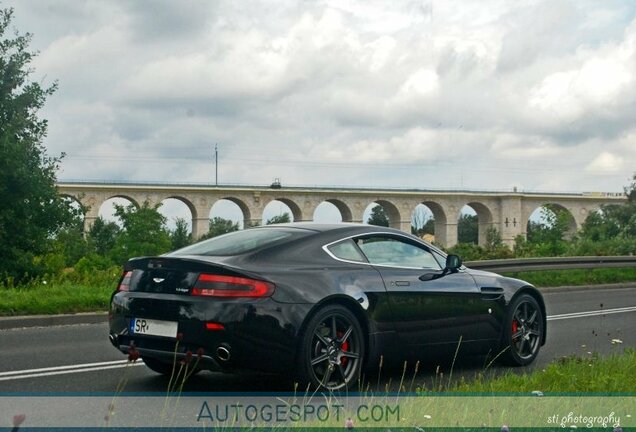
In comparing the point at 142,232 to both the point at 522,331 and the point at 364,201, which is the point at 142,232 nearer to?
the point at 364,201

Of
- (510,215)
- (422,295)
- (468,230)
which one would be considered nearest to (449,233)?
(510,215)

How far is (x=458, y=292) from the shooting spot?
6.59 metres

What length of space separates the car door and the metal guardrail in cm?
848

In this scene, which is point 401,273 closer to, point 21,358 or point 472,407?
point 472,407

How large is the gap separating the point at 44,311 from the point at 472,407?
7015 mm

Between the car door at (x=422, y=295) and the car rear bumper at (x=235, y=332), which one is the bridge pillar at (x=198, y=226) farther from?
the car rear bumper at (x=235, y=332)

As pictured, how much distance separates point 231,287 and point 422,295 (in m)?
1.63

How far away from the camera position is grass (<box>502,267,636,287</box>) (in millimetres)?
17969

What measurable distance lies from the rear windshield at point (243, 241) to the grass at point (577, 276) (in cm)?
1203

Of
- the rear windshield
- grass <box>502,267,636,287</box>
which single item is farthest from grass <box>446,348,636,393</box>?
grass <box>502,267,636,287</box>

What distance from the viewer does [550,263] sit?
17.7 metres

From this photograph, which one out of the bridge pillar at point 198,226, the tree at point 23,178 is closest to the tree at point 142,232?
the bridge pillar at point 198,226

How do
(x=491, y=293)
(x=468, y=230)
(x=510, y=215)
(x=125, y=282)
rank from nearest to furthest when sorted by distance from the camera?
(x=125, y=282) → (x=491, y=293) → (x=510, y=215) → (x=468, y=230)

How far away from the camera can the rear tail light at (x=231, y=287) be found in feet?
17.4
